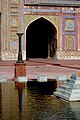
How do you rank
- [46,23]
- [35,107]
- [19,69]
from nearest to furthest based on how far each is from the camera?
1. [35,107]
2. [19,69]
3. [46,23]

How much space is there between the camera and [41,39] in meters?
28.1

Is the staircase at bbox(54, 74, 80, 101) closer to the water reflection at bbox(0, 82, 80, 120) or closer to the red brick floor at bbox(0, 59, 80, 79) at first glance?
the water reflection at bbox(0, 82, 80, 120)

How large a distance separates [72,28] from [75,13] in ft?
3.37

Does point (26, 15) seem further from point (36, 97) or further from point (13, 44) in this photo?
point (36, 97)

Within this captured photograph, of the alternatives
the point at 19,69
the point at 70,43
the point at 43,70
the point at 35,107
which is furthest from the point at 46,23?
the point at 35,107

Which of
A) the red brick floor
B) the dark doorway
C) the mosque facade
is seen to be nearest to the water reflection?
the red brick floor

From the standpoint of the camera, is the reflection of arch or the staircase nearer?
the staircase

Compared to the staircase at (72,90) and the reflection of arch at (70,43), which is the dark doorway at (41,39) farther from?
the staircase at (72,90)

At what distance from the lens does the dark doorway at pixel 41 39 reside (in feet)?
84.2

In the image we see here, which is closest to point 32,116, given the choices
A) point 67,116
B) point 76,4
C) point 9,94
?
point 67,116

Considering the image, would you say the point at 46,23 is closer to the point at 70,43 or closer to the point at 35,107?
the point at 70,43

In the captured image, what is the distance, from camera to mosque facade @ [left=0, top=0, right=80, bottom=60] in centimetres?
2383

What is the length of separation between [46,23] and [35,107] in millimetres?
20392

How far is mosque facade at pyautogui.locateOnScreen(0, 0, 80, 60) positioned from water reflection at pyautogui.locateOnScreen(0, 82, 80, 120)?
54.3 feet
